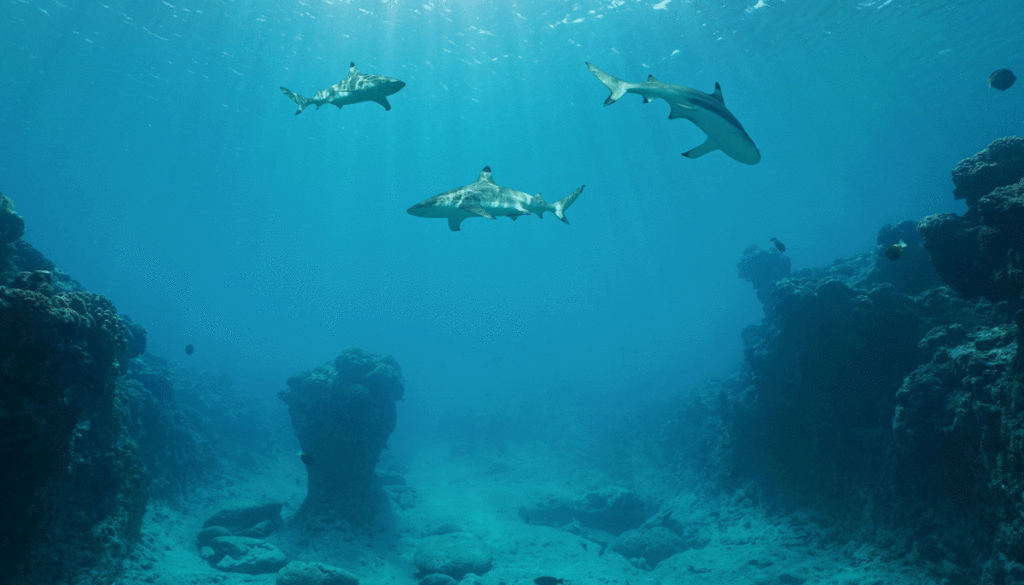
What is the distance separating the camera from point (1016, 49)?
33469mm

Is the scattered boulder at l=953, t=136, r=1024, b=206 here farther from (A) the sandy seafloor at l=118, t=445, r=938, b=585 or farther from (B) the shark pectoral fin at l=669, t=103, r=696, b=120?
(A) the sandy seafloor at l=118, t=445, r=938, b=585

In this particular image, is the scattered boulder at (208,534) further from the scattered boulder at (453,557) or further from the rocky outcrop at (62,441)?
the scattered boulder at (453,557)

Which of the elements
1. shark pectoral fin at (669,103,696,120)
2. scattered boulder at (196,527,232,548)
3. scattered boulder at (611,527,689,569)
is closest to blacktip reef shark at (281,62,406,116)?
shark pectoral fin at (669,103,696,120)

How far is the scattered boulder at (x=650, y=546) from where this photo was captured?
1370cm

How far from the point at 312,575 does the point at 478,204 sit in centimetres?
1025

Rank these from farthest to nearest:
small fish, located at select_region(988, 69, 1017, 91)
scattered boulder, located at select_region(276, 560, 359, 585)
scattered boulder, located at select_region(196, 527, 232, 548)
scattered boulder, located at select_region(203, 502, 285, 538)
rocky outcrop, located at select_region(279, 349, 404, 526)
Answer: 1. rocky outcrop, located at select_region(279, 349, 404, 526)
2. scattered boulder, located at select_region(203, 502, 285, 538)
3. scattered boulder, located at select_region(196, 527, 232, 548)
4. small fish, located at select_region(988, 69, 1017, 91)
5. scattered boulder, located at select_region(276, 560, 359, 585)

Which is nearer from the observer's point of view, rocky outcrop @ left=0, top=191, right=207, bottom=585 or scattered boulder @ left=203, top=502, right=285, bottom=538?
rocky outcrop @ left=0, top=191, right=207, bottom=585

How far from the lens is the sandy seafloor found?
8.98m

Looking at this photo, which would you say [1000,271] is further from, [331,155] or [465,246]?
[465,246]

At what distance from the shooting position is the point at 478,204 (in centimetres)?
556

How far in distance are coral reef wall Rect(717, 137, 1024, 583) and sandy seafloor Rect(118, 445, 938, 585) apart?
2.93ft

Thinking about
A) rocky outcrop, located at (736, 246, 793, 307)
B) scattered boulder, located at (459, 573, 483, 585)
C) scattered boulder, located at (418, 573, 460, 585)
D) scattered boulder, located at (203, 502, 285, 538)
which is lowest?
scattered boulder, located at (459, 573, 483, 585)

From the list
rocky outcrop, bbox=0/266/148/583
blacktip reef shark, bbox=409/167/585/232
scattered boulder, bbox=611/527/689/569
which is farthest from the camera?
scattered boulder, bbox=611/527/689/569

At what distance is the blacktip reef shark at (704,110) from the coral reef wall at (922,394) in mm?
3883
